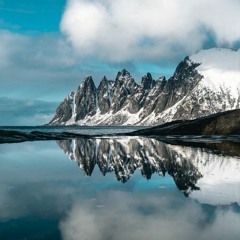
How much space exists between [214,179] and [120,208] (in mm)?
14973

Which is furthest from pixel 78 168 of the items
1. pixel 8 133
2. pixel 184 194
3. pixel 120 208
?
pixel 8 133

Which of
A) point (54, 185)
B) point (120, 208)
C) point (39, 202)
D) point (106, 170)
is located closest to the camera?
point (120, 208)

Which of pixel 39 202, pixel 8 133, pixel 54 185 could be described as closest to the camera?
pixel 39 202

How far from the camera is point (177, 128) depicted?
15375 centimetres

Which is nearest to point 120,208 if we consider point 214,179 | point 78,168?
point 214,179

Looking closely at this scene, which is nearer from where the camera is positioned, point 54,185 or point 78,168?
point 54,185

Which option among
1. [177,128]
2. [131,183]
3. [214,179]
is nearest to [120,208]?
[131,183]

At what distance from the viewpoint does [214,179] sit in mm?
39281

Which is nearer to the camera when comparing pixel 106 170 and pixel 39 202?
pixel 39 202

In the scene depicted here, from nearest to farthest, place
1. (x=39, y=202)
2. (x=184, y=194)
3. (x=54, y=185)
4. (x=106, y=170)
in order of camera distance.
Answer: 1. (x=39, y=202)
2. (x=184, y=194)
3. (x=54, y=185)
4. (x=106, y=170)

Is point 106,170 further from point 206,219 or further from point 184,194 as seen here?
point 206,219

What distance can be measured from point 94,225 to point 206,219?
588 centimetres

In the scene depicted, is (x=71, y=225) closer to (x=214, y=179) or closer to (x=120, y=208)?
(x=120, y=208)

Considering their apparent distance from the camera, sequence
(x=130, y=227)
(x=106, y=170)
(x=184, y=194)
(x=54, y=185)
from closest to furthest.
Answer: (x=130, y=227) < (x=184, y=194) < (x=54, y=185) < (x=106, y=170)
